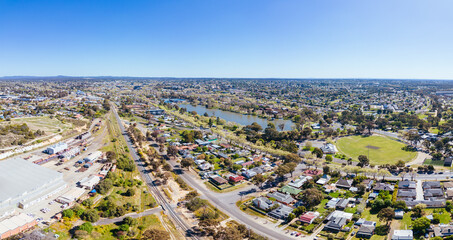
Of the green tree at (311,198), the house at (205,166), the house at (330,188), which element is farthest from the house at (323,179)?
the house at (205,166)

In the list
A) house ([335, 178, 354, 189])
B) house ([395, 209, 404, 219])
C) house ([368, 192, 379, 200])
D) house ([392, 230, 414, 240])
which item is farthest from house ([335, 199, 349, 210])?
house ([392, 230, 414, 240])

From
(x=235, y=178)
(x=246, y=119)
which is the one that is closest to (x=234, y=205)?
(x=235, y=178)

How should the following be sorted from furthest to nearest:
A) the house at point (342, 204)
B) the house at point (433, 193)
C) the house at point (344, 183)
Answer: the house at point (344, 183) → the house at point (433, 193) → the house at point (342, 204)

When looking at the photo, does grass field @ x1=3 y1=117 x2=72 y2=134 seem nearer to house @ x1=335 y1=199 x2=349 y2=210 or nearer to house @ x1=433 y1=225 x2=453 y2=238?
house @ x1=335 y1=199 x2=349 y2=210

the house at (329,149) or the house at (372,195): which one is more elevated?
the house at (329,149)

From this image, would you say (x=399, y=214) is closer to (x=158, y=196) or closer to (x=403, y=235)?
(x=403, y=235)

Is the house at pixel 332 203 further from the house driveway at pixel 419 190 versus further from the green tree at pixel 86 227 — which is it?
the green tree at pixel 86 227
